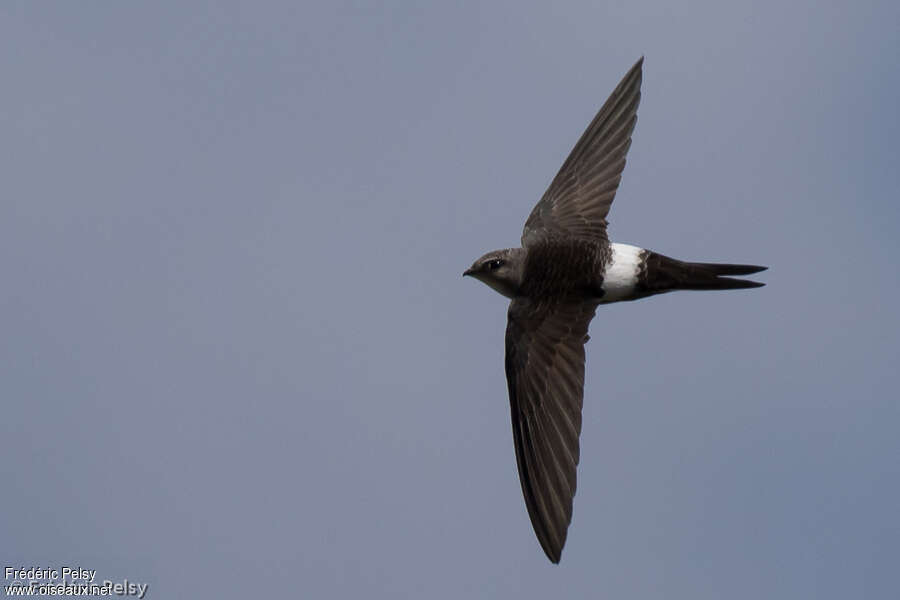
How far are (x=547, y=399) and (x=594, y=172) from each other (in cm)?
160

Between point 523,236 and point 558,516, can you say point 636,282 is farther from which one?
point 558,516

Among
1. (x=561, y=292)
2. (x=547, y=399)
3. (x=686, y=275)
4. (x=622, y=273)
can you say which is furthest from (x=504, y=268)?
(x=686, y=275)

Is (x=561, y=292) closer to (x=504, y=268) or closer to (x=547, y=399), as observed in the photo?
(x=504, y=268)

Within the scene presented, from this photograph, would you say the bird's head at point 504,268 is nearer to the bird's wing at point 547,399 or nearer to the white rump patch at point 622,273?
the bird's wing at point 547,399

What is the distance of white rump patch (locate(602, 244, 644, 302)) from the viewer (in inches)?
338

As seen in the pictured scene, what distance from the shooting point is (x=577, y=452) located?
827cm

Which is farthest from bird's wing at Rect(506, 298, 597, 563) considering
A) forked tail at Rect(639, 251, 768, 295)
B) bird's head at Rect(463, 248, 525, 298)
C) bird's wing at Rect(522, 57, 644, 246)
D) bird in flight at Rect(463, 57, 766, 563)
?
bird's wing at Rect(522, 57, 644, 246)

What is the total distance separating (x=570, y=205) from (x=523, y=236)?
0.36 metres

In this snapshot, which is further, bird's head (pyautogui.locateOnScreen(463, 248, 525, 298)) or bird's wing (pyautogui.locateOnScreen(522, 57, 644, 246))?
bird's wing (pyautogui.locateOnScreen(522, 57, 644, 246))

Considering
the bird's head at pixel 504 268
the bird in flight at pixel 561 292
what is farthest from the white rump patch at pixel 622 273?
the bird's head at pixel 504 268

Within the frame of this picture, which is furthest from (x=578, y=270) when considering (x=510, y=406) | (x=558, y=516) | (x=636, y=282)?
(x=558, y=516)

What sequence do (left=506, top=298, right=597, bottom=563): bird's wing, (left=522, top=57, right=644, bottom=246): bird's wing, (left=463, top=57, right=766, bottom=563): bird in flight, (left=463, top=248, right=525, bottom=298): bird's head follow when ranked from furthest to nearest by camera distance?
(left=522, top=57, right=644, bottom=246): bird's wing < (left=463, top=248, right=525, bottom=298): bird's head < (left=463, top=57, right=766, bottom=563): bird in flight < (left=506, top=298, right=597, bottom=563): bird's wing

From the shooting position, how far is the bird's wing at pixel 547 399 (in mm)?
8156

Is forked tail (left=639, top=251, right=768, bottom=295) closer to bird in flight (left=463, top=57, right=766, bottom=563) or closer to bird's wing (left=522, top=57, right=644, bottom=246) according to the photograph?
bird in flight (left=463, top=57, right=766, bottom=563)
